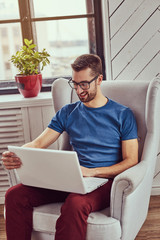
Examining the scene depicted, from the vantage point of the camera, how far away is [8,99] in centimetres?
247

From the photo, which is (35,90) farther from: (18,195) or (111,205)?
(111,205)

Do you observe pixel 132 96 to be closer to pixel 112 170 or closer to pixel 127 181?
pixel 112 170

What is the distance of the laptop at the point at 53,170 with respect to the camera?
1.47m

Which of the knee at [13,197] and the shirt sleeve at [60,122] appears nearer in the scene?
the knee at [13,197]

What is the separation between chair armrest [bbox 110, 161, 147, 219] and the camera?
157cm

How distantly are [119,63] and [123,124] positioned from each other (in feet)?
2.37

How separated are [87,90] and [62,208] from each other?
63 cm

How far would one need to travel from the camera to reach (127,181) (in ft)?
5.17

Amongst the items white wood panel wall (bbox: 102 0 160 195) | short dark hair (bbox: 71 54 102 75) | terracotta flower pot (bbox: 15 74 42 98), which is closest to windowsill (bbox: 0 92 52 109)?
terracotta flower pot (bbox: 15 74 42 98)

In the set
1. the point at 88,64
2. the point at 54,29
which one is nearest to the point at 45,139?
the point at 88,64

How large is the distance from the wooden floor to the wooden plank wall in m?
0.91

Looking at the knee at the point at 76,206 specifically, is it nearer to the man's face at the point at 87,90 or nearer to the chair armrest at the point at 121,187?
the chair armrest at the point at 121,187

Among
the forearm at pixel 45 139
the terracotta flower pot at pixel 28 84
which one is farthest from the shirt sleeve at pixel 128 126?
the terracotta flower pot at pixel 28 84

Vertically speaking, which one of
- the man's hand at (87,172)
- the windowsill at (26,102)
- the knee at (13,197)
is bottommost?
the knee at (13,197)
